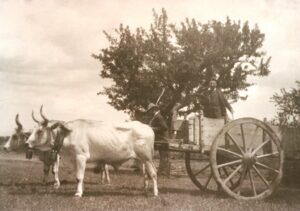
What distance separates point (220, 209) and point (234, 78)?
1375cm

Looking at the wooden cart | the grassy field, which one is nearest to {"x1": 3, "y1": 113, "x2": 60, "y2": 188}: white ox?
the grassy field

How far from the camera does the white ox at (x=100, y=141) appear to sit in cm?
909

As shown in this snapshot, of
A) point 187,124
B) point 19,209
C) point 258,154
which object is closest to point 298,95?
point 258,154

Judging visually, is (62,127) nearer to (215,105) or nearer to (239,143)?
(215,105)

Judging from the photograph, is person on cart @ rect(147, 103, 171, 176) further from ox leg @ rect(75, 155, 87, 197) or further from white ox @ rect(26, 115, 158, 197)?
ox leg @ rect(75, 155, 87, 197)

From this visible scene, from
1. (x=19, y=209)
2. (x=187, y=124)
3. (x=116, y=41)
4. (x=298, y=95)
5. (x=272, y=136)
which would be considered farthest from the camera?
(x=116, y=41)

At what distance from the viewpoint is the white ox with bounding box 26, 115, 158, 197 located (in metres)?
9.09

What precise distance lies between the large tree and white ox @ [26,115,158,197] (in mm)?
9470

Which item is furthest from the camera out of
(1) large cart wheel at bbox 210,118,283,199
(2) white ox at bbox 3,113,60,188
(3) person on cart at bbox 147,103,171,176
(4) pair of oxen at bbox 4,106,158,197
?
(2) white ox at bbox 3,113,60,188

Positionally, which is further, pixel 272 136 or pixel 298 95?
pixel 298 95

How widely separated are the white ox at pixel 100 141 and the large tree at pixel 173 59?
9470mm

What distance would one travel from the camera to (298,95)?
15586 mm

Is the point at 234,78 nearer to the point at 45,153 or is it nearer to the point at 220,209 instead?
the point at 45,153

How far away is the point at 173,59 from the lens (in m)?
→ 19.5
